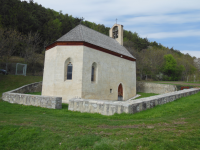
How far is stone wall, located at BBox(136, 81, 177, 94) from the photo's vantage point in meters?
21.2

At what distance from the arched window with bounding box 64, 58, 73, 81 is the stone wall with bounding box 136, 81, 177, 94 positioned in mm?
15567

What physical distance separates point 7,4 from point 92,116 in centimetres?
4071

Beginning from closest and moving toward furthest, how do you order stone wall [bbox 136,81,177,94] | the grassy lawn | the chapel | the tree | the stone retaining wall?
the grassy lawn → the stone retaining wall → the chapel → stone wall [bbox 136,81,177,94] → the tree

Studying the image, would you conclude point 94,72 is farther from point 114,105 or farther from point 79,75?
point 114,105

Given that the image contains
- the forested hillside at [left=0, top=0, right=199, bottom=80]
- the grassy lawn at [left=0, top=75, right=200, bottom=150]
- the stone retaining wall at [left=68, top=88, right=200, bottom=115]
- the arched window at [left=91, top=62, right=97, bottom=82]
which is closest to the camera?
the grassy lawn at [left=0, top=75, right=200, bottom=150]

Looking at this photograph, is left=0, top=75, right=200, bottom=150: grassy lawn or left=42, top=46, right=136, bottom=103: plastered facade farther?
left=42, top=46, right=136, bottom=103: plastered facade

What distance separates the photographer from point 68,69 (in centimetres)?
1309

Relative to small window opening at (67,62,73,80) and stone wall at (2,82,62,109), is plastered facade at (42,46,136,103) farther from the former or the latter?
stone wall at (2,82,62,109)

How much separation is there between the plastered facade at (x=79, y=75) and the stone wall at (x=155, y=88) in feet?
33.8

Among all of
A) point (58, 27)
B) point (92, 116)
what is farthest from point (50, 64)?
point (58, 27)

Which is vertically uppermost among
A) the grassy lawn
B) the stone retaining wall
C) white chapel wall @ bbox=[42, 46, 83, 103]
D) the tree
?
the tree

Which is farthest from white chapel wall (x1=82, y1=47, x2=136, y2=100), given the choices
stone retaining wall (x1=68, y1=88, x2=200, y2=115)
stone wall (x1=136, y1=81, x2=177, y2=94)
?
stone wall (x1=136, y1=81, x2=177, y2=94)

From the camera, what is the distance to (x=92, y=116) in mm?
6973

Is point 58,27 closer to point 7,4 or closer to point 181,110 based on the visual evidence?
point 7,4
